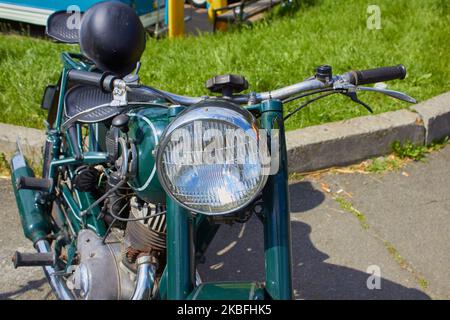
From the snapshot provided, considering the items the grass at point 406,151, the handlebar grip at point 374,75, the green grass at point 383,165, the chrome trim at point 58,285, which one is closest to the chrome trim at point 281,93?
the handlebar grip at point 374,75

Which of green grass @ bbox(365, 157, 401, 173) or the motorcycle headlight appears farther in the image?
green grass @ bbox(365, 157, 401, 173)

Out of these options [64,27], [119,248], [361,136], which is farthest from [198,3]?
[119,248]

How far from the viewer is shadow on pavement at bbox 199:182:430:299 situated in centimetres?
310

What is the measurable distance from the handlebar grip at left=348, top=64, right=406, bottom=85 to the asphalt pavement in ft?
4.19

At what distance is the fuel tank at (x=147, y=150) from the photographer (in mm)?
2158

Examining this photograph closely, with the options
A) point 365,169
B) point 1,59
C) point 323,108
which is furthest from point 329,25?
point 1,59

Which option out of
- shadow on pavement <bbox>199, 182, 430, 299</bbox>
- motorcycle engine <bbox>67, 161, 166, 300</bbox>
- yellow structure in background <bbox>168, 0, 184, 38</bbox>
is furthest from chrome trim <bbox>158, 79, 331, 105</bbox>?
yellow structure in background <bbox>168, 0, 184, 38</bbox>

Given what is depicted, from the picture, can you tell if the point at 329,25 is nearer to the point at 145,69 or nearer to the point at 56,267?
the point at 145,69

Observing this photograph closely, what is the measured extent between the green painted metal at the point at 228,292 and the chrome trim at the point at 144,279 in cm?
38

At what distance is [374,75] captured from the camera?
2115mm

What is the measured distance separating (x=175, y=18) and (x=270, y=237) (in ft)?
16.1

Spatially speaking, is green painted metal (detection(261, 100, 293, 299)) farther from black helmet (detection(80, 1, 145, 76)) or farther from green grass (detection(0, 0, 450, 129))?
green grass (detection(0, 0, 450, 129))

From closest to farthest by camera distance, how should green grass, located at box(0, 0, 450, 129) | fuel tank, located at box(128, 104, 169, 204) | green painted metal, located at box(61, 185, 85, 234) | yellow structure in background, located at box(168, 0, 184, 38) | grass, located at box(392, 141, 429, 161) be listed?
1. fuel tank, located at box(128, 104, 169, 204)
2. green painted metal, located at box(61, 185, 85, 234)
3. grass, located at box(392, 141, 429, 161)
4. green grass, located at box(0, 0, 450, 129)
5. yellow structure in background, located at box(168, 0, 184, 38)

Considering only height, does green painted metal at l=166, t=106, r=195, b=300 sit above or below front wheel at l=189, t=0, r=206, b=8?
below
